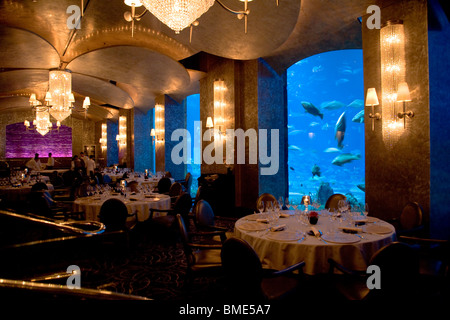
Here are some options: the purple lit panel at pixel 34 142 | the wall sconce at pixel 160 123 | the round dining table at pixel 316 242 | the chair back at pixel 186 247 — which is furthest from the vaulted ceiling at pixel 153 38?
the purple lit panel at pixel 34 142

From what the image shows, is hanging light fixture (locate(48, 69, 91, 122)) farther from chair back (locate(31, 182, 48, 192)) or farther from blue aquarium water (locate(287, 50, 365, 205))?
blue aquarium water (locate(287, 50, 365, 205))

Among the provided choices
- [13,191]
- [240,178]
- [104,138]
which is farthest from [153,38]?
[104,138]

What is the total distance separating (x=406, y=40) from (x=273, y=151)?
3.93 metres

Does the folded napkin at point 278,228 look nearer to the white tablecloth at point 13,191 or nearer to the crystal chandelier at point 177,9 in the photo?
the crystal chandelier at point 177,9

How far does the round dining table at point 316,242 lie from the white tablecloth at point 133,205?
2.21m

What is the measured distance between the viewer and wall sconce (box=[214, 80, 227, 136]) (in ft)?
24.9

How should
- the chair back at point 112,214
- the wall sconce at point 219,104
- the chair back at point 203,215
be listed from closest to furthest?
the chair back at point 203,215 < the chair back at point 112,214 < the wall sconce at point 219,104

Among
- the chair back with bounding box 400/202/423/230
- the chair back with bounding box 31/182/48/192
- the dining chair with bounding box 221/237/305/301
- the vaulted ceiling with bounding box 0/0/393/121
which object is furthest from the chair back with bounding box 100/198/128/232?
the vaulted ceiling with bounding box 0/0/393/121

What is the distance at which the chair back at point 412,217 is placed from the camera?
3.19 metres

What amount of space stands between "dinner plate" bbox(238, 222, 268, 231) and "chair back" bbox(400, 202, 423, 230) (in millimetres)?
1822

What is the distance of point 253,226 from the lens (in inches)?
116
